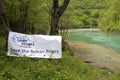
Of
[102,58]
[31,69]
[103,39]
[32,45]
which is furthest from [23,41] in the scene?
[103,39]

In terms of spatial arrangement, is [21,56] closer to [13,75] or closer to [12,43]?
[12,43]

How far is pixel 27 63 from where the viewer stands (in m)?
9.55

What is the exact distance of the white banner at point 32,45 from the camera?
970 cm

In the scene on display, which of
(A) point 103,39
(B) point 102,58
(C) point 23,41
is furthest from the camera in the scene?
(A) point 103,39

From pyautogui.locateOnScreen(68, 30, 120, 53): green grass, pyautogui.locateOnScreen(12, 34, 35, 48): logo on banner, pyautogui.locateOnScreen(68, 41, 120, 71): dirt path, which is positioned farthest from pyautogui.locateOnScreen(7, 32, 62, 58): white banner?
pyautogui.locateOnScreen(68, 30, 120, 53): green grass

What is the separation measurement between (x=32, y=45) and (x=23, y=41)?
38cm

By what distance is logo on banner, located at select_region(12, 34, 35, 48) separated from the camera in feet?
31.8

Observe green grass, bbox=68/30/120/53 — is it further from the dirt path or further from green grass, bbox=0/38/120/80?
green grass, bbox=0/38/120/80

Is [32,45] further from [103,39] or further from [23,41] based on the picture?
[103,39]

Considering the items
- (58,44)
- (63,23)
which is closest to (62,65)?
(58,44)

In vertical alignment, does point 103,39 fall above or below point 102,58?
below

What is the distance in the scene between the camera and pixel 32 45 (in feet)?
31.9

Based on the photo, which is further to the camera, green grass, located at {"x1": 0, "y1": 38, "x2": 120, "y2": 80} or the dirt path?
the dirt path

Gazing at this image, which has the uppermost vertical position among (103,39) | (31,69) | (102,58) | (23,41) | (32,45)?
(23,41)
